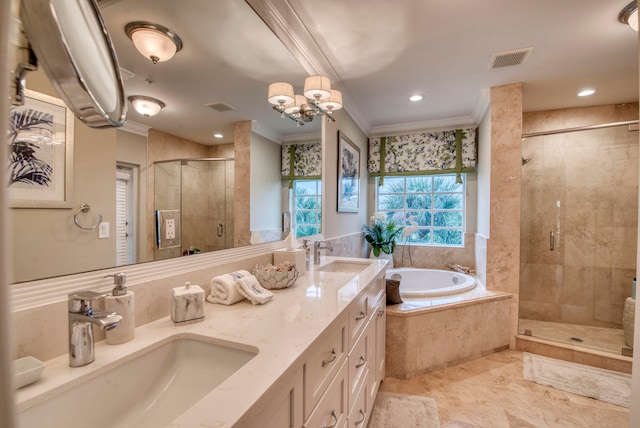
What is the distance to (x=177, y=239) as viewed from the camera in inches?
43.7

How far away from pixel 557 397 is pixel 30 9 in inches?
116

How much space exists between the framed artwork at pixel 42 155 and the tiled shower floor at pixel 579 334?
3.50 meters

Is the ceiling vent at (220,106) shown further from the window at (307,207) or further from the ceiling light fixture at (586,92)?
the ceiling light fixture at (586,92)

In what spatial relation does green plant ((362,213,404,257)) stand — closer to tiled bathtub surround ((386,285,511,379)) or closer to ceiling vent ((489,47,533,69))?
tiled bathtub surround ((386,285,511,379))

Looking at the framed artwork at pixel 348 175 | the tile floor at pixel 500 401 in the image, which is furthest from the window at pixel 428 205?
the tile floor at pixel 500 401

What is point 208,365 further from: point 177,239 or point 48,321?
point 177,239

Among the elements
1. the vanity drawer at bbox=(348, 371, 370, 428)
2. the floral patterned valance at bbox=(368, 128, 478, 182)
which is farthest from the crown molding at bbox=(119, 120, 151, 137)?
the floral patterned valance at bbox=(368, 128, 478, 182)

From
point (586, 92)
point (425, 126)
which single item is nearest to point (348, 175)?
point (425, 126)

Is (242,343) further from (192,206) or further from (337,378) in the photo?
(192,206)

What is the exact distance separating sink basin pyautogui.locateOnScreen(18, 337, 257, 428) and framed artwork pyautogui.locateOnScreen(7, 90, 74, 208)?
0.45m

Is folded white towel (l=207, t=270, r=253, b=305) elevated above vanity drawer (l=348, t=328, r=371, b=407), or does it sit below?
above

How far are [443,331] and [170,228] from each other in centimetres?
221

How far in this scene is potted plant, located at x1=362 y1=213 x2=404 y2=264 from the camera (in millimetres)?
3621

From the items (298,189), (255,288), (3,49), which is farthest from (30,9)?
(298,189)
